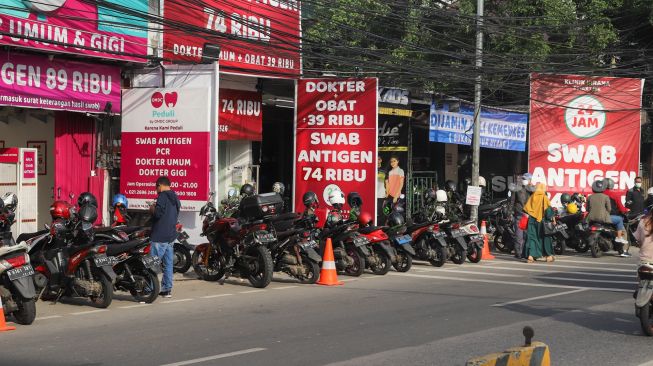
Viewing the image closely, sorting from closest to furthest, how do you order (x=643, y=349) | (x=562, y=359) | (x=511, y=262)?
(x=562, y=359)
(x=643, y=349)
(x=511, y=262)

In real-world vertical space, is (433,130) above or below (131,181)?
above

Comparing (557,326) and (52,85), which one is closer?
(557,326)

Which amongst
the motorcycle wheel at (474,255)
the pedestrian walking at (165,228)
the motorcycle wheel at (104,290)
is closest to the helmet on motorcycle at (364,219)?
the motorcycle wheel at (474,255)

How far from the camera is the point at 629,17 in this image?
1196 inches

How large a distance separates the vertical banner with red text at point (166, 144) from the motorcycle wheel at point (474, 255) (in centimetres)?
613

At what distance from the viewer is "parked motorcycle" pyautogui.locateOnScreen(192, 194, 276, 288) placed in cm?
1400

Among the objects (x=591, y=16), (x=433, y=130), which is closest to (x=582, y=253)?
(x=433, y=130)

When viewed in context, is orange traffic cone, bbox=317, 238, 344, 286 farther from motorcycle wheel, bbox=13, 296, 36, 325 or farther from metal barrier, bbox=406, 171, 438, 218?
metal barrier, bbox=406, 171, 438, 218

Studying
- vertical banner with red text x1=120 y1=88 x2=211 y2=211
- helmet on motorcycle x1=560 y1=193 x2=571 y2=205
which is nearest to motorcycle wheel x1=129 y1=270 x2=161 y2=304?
vertical banner with red text x1=120 y1=88 x2=211 y2=211

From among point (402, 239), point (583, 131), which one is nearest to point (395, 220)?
point (402, 239)

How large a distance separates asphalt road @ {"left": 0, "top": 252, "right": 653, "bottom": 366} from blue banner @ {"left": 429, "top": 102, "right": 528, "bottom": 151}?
10.4 meters

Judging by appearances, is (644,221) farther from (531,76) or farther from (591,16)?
(591,16)

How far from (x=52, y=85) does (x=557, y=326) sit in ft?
36.2

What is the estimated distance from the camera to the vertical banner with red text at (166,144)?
1730cm
